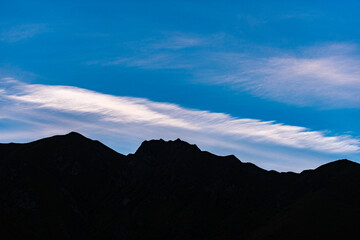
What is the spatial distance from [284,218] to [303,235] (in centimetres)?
2262

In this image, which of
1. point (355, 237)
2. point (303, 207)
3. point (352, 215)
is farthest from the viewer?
point (303, 207)

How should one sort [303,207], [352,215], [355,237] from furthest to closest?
[303,207] < [352,215] < [355,237]

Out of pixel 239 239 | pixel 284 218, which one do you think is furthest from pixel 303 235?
pixel 239 239

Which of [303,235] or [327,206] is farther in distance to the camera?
[327,206]

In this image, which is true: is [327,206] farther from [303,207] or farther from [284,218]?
[284,218]

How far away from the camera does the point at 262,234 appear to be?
18612 cm

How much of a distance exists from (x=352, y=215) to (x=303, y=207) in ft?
84.1

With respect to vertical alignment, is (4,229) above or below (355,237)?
below

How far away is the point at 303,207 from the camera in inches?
7785

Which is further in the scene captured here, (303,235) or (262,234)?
(262,234)

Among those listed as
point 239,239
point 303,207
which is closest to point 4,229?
point 239,239

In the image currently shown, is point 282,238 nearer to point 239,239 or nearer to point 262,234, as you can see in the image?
point 262,234

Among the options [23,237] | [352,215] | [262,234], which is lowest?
[23,237]

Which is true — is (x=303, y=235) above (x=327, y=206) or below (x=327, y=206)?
below
